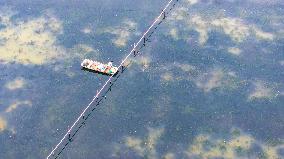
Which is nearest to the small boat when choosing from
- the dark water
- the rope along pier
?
the rope along pier

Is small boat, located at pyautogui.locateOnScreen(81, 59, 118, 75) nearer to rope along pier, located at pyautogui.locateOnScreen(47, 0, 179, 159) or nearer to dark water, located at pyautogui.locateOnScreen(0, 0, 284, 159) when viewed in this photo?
rope along pier, located at pyautogui.locateOnScreen(47, 0, 179, 159)

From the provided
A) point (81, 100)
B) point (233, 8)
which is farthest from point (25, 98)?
point (233, 8)

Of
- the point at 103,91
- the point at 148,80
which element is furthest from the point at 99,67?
the point at 148,80

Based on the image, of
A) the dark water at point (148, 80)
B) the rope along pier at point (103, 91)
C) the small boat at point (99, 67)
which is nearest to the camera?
the rope along pier at point (103, 91)

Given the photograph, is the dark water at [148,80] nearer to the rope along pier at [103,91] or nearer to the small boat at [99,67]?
the rope along pier at [103,91]

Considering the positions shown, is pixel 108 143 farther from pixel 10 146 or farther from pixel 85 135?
pixel 10 146

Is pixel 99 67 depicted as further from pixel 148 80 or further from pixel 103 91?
pixel 148 80

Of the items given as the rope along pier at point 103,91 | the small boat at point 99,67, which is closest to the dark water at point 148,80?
the rope along pier at point 103,91
